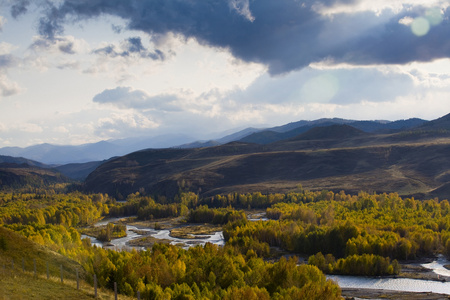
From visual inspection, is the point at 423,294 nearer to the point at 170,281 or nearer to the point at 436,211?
the point at 170,281

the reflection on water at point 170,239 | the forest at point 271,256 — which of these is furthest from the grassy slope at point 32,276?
the reflection on water at point 170,239

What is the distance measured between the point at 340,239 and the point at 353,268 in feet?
78.4

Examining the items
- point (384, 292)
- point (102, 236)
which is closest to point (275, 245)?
point (384, 292)

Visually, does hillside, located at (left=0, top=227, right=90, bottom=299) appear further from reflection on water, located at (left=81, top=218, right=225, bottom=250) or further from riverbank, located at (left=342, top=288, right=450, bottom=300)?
reflection on water, located at (left=81, top=218, right=225, bottom=250)

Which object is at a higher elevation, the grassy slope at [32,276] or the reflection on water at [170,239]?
the grassy slope at [32,276]

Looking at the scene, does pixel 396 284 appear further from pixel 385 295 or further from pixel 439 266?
pixel 439 266

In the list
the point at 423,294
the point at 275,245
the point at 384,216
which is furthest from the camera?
the point at 384,216

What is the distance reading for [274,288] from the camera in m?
80.8

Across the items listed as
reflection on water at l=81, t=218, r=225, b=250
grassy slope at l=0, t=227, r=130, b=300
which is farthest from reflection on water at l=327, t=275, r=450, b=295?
reflection on water at l=81, t=218, r=225, b=250

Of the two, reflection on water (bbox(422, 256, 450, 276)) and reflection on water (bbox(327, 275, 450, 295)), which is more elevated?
reflection on water (bbox(327, 275, 450, 295))

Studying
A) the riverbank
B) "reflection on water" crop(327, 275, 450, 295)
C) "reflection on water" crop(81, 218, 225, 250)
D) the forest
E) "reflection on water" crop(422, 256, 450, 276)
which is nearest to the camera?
the forest

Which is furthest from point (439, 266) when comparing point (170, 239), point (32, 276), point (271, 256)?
point (32, 276)

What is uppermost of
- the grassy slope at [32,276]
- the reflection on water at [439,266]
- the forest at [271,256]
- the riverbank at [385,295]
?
the grassy slope at [32,276]

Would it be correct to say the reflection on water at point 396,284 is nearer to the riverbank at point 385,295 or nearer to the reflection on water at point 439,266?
the riverbank at point 385,295
